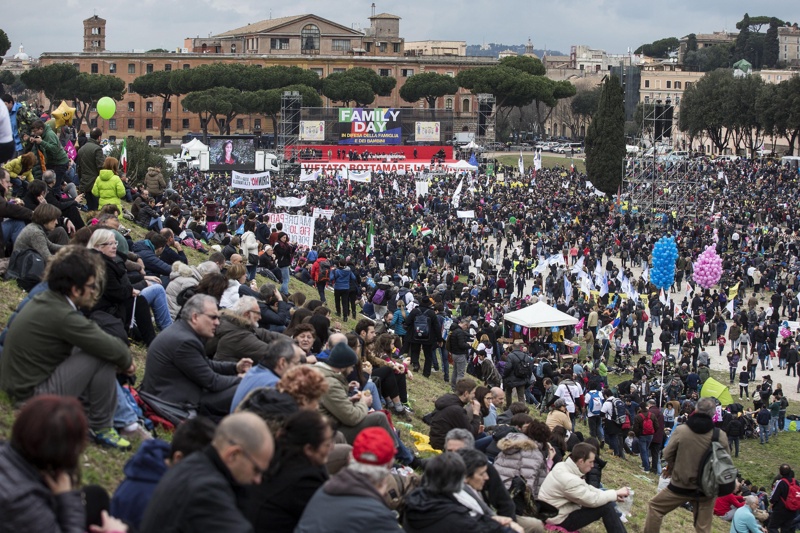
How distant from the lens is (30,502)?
3.61 meters

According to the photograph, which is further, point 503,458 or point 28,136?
point 28,136

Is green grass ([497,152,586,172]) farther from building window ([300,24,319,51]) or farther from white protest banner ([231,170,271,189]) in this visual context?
white protest banner ([231,170,271,189])

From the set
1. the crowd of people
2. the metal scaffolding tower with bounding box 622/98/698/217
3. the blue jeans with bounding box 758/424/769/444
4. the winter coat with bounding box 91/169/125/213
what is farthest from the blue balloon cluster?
the metal scaffolding tower with bounding box 622/98/698/217

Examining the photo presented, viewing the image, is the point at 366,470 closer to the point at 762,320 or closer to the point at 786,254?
the point at 762,320

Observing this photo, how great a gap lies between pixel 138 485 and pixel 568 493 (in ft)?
12.7

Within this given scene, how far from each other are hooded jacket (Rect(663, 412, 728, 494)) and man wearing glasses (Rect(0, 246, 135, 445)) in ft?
14.5

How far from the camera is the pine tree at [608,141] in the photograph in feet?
177

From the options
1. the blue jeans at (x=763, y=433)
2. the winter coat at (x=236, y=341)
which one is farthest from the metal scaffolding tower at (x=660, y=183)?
the winter coat at (x=236, y=341)

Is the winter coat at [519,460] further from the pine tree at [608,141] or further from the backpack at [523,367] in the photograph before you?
the pine tree at [608,141]

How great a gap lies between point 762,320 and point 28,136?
18.9 meters

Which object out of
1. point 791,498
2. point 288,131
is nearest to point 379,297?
point 791,498

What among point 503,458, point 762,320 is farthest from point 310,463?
point 762,320

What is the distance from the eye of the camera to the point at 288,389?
5.45m

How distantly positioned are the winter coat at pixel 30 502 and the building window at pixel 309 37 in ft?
316
